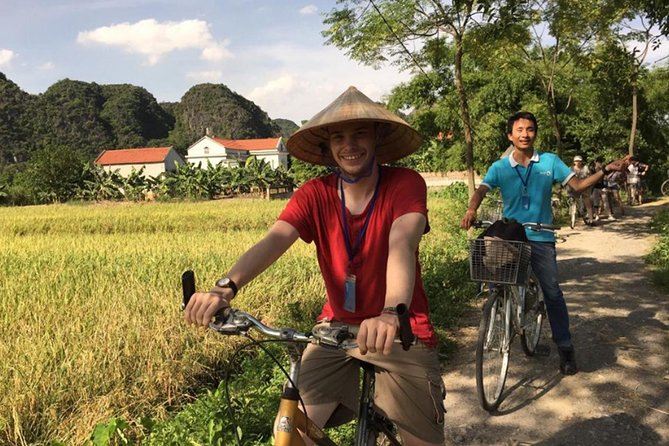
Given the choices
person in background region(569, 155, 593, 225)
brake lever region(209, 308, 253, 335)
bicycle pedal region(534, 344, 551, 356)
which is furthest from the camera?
person in background region(569, 155, 593, 225)

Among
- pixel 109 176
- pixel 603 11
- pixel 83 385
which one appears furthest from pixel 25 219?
pixel 109 176

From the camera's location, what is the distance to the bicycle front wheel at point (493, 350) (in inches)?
128

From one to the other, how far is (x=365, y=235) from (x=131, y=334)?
2.92 metres

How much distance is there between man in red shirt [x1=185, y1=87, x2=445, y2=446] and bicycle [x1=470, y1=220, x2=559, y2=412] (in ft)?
4.94

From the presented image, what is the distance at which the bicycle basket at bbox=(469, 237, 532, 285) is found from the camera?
10.3ft

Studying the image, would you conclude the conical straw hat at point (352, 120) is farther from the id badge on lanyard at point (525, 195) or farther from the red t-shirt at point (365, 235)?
the id badge on lanyard at point (525, 195)

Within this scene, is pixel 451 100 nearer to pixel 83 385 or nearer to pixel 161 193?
pixel 83 385

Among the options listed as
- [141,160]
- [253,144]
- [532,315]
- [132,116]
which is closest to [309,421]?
[532,315]

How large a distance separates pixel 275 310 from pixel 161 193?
31082 millimetres

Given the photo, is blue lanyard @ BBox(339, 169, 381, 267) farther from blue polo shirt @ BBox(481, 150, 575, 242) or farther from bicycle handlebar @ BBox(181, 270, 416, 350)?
blue polo shirt @ BBox(481, 150, 575, 242)

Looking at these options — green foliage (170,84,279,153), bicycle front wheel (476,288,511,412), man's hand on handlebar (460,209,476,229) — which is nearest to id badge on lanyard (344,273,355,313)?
bicycle front wheel (476,288,511,412)

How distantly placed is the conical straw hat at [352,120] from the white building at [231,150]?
65.0 m

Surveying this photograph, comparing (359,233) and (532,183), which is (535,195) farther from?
(359,233)

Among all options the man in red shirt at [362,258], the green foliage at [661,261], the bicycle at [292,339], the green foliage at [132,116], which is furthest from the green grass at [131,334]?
the green foliage at [132,116]
